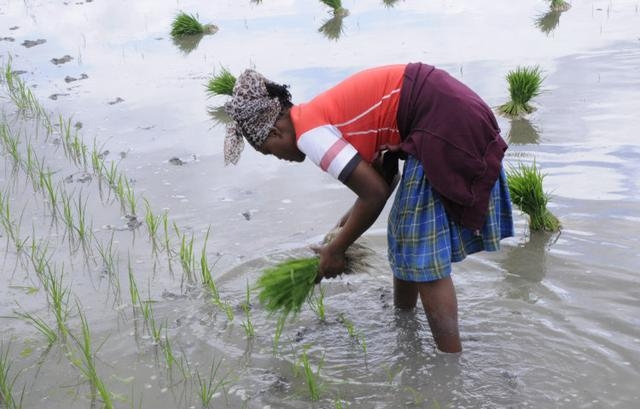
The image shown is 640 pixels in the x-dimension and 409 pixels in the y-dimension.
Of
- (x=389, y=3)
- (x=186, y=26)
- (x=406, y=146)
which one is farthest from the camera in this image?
(x=389, y=3)

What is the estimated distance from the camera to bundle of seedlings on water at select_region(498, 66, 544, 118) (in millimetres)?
5402

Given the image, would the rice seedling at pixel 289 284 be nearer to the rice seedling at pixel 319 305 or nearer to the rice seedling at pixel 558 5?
the rice seedling at pixel 319 305

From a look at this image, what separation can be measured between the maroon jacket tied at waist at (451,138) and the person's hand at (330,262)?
44 centimetres

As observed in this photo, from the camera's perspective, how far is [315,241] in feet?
12.9

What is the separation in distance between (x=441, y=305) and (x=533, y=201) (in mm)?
1406

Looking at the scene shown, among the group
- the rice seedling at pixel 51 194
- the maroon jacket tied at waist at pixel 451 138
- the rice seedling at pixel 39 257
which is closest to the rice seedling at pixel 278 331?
the maroon jacket tied at waist at pixel 451 138

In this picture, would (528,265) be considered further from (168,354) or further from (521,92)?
(521,92)

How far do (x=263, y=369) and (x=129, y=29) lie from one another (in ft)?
26.4

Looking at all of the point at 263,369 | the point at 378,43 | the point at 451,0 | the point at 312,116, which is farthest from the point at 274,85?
the point at 451,0

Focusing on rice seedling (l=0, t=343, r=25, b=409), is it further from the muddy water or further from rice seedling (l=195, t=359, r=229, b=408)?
rice seedling (l=195, t=359, r=229, b=408)

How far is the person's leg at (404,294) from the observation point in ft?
10.0

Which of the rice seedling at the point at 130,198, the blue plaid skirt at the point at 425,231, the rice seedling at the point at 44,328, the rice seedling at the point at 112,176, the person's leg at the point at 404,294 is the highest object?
the blue plaid skirt at the point at 425,231

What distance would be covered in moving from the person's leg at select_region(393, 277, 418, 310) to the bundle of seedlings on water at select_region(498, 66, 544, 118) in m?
2.78

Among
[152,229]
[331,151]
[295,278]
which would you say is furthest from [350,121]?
[152,229]
